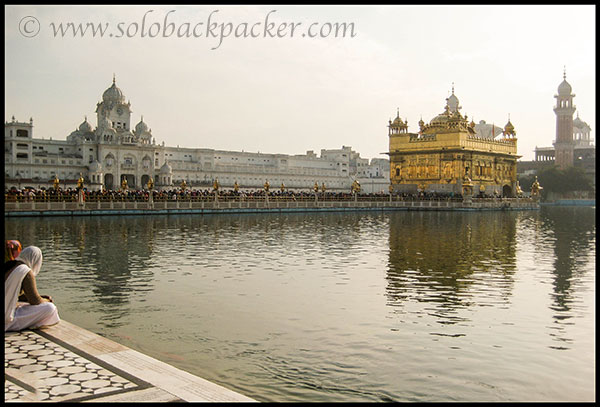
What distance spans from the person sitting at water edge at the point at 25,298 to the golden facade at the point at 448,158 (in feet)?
219

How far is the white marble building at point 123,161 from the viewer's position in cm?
9450

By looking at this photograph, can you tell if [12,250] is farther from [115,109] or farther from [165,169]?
[115,109]

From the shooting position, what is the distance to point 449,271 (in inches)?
661

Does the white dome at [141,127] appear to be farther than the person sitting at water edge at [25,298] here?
Yes

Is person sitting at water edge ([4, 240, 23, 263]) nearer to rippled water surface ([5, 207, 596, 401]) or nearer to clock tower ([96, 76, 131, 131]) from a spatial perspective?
rippled water surface ([5, 207, 596, 401])

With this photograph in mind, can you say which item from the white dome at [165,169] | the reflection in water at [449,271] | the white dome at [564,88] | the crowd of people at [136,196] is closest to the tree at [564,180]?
the white dome at [564,88]

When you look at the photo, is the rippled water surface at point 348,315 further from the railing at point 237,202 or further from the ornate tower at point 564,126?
the ornate tower at point 564,126

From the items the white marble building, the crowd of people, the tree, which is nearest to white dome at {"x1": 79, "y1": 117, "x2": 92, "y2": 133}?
the white marble building

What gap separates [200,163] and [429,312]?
107 metres

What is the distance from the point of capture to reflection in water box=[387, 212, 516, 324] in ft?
42.3

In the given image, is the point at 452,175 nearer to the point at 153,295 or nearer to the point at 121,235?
the point at 121,235

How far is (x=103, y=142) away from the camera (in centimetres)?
10131

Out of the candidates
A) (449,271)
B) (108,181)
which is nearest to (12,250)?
(449,271)

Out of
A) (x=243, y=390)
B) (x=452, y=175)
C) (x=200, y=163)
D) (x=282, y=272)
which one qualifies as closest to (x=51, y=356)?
(x=243, y=390)
